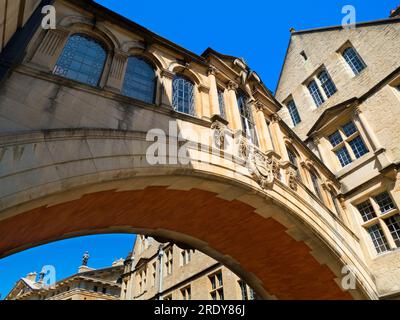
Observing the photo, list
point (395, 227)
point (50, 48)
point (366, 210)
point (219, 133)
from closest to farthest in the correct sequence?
point (50, 48) → point (219, 133) → point (395, 227) → point (366, 210)

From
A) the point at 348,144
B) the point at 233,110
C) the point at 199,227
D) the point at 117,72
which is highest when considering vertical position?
the point at 348,144

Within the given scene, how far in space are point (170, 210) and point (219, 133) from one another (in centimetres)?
210

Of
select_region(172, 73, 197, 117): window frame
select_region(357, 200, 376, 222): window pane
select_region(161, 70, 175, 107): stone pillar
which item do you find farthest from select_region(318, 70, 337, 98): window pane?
select_region(161, 70, 175, 107): stone pillar

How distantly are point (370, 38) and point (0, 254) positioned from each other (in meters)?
17.2

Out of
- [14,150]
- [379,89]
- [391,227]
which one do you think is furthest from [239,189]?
[379,89]

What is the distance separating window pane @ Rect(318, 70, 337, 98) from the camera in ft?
51.7

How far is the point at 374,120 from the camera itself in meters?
12.2

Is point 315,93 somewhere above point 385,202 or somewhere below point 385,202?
above

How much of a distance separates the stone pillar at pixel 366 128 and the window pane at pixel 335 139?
3.56 ft

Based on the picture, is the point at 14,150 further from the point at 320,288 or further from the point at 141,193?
the point at 320,288

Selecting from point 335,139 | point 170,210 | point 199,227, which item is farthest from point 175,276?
point 170,210

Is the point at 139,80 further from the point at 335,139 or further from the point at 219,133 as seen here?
the point at 335,139

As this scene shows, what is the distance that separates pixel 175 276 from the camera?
18250 millimetres

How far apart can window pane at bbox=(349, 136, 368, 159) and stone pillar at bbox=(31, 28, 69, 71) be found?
12.0 meters
